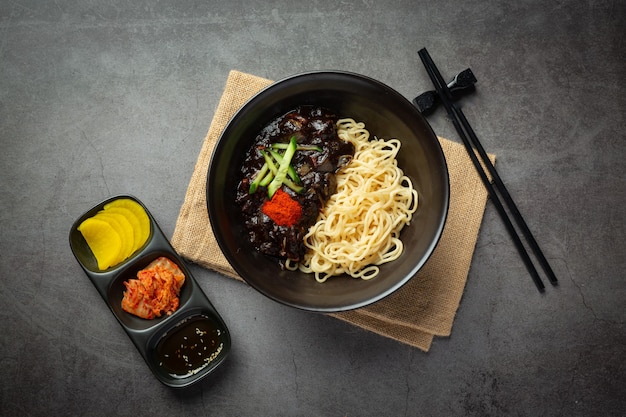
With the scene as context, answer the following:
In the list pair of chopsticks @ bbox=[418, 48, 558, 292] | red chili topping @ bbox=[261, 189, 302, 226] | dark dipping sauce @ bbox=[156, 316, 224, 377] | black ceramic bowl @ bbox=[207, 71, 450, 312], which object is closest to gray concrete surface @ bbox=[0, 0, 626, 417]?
pair of chopsticks @ bbox=[418, 48, 558, 292]

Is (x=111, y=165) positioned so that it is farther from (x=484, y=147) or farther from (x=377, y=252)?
(x=484, y=147)

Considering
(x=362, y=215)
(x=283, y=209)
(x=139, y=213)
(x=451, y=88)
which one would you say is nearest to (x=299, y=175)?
(x=283, y=209)

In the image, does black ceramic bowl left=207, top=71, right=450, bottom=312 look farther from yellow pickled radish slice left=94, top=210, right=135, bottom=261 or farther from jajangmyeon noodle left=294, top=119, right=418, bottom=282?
yellow pickled radish slice left=94, top=210, right=135, bottom=261

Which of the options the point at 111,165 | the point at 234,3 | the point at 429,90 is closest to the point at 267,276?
the point at 111,165

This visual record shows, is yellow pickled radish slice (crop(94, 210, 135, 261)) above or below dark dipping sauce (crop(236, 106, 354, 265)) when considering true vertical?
above

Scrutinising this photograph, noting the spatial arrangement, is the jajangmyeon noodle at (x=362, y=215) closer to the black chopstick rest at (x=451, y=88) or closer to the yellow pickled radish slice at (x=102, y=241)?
the black chopstick rest at (x=451, y=88)

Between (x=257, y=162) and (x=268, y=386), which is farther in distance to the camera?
(x=268, y=386)
